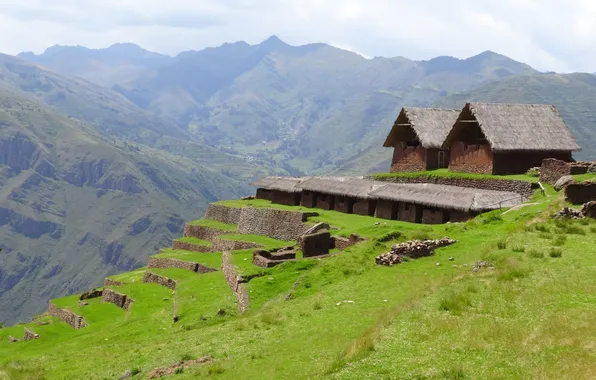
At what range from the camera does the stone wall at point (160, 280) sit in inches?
1647

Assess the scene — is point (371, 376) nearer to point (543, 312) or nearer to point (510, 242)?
point (543, 312)

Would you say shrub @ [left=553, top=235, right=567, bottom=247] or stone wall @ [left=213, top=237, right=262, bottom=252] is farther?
stone wall @ [left=213, top=237, right=262, bottom=252]

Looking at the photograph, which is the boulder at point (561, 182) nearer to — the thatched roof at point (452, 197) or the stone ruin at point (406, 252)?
the thatched roof at point (452, 197)

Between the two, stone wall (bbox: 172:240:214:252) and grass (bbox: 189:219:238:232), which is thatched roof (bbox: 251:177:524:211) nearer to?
grass (bbox: 189:219:238:232)

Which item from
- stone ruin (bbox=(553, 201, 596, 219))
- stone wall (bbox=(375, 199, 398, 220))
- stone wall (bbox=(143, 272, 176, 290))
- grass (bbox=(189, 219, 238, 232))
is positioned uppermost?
stone ruin (bbox=(553, 201, 596, 219))

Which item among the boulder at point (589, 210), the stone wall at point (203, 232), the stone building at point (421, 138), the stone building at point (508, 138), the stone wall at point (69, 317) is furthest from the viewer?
the stone wall at point (203, 232)

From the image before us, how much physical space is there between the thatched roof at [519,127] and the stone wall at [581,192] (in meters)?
16.0

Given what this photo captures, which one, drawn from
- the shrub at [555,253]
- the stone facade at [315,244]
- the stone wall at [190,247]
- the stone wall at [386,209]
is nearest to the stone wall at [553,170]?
the stone wall at [386,209]

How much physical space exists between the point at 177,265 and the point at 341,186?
14328 millimetres

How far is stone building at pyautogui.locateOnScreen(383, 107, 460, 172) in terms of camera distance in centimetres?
5172

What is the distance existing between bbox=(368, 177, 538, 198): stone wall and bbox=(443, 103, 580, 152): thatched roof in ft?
Answer: 8.05

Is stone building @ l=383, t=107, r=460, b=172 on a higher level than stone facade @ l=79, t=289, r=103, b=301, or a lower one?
higher

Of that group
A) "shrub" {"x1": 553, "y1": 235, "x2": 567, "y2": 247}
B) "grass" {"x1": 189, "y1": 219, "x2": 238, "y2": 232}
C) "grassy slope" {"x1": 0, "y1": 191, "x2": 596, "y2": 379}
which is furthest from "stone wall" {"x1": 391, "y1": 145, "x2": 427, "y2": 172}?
"shrub" {"x1": 553, "y1": 235, "x2": 567, "y2": 247}

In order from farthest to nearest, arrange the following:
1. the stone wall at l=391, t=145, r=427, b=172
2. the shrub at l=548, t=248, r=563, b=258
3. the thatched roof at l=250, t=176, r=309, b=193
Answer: the thatched roof at l=250, t=176, r=309, b=193, the stone wall at l=391, t=145, r=427, b=172, the shrub at l=548, t=248, r=563, b=258
